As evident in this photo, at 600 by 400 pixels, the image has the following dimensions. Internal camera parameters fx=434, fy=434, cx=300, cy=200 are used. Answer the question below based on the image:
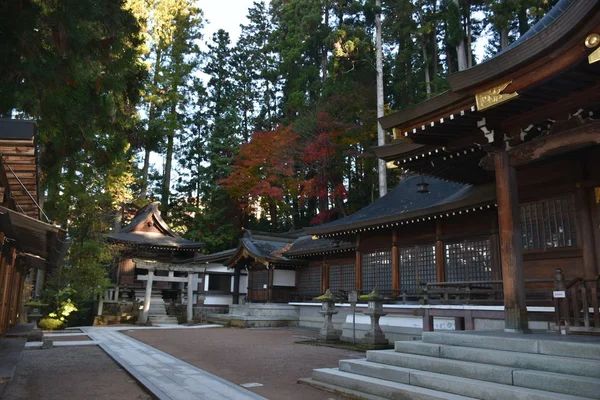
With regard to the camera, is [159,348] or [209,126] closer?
[159,348]

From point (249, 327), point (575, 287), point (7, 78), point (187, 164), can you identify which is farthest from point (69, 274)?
point (187, 164)

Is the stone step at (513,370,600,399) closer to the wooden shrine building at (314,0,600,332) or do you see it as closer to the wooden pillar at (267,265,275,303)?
the wooden shrine building at (314,0,600,332)

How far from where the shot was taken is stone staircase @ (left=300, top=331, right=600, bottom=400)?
14.3 feet

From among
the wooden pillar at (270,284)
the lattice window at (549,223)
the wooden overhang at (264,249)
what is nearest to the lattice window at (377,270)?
the wooden overhang at (264,249)

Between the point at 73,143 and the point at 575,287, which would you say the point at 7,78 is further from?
the point at 575,287

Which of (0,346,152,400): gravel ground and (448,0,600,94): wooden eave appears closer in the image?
(448,0,600,94): wooden eave

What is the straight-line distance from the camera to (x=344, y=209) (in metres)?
30.5

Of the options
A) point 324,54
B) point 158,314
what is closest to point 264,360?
point 158,314

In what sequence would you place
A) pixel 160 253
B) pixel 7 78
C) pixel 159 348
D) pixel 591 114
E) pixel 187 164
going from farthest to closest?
pixel 187 164, pixel 160 253, pixel 159 348, pixel 591 114, pixel 7 78

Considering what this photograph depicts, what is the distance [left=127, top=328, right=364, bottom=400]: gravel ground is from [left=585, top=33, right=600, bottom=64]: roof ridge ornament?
522cm

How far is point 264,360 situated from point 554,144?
721 cm

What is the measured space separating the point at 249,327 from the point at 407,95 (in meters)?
19.0

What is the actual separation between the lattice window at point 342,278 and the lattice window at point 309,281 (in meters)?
1.25

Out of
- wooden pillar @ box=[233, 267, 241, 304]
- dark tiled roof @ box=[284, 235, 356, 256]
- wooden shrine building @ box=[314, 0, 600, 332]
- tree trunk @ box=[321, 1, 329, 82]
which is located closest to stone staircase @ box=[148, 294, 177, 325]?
wooden pillar @ box=[233, 267, 241, 304]
